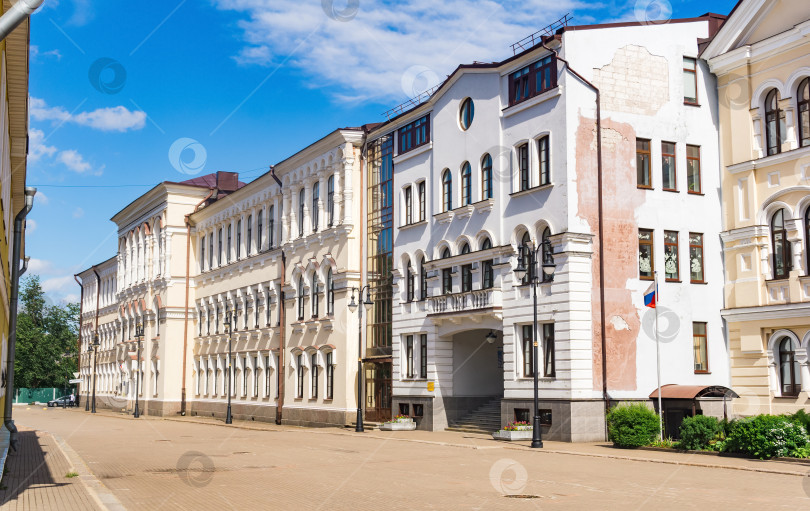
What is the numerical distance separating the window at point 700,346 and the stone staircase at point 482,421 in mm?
7841

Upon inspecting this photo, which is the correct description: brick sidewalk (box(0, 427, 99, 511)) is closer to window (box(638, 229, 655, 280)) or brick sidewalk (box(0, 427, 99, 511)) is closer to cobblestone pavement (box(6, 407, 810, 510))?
cobblestone pavement (box(6, 407, 810, 510))

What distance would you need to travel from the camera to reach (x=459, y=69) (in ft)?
119

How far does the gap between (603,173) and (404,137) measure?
40.4 feet

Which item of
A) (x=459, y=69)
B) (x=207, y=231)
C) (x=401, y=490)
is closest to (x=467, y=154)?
(x=459, y=69)

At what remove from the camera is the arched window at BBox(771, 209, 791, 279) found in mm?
29938

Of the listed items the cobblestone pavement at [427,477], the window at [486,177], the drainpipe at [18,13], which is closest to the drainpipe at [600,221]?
the cobblestone pavement at [427,477]

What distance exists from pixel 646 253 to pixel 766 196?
4541 mm

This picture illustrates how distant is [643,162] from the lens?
105 ft

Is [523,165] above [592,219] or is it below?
above

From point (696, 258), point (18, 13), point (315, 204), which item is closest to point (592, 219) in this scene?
point (696, 258)

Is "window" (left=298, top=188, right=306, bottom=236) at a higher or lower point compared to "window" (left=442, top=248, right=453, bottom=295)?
higher

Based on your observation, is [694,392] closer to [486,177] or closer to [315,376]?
[486,177]

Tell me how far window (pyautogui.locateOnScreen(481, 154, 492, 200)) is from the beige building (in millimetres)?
8805

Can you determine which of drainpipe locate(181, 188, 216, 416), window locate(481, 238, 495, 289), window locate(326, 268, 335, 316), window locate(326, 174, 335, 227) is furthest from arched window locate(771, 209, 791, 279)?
drainpipe locate(181, 188, 216, 416)
